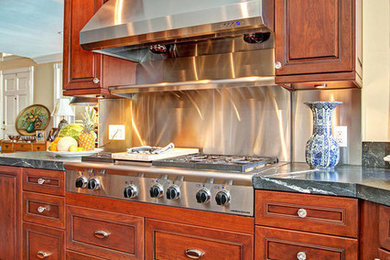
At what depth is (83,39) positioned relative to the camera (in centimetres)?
226

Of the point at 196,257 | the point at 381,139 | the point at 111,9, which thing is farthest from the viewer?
the point at 111,9

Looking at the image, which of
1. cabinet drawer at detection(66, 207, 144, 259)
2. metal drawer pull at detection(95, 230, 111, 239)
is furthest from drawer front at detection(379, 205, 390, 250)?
metal drawer pull at detection(95, 230, 111, 239)

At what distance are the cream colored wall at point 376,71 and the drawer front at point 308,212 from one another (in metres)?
0.73

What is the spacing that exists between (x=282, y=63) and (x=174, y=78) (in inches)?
37.7

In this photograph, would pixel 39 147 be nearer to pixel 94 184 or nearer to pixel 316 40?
pixel 94 184

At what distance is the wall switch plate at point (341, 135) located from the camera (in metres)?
2.01

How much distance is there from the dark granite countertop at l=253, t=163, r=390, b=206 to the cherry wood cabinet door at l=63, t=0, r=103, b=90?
145 centimetres

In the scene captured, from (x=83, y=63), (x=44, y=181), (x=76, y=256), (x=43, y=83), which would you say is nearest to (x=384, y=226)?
(x=76, y=256)

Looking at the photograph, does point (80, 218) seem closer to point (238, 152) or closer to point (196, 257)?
point (196, 257)

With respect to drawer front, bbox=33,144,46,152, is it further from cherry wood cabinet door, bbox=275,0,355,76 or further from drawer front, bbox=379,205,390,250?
drawer front, bbox=379,205,390,250

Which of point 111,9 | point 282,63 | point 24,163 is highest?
point 111,9

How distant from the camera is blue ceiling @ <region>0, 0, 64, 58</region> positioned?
435 centimetres

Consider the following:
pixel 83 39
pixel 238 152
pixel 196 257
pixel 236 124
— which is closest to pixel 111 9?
pixel 83 39

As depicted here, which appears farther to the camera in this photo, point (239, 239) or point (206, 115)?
point (206, 115)
